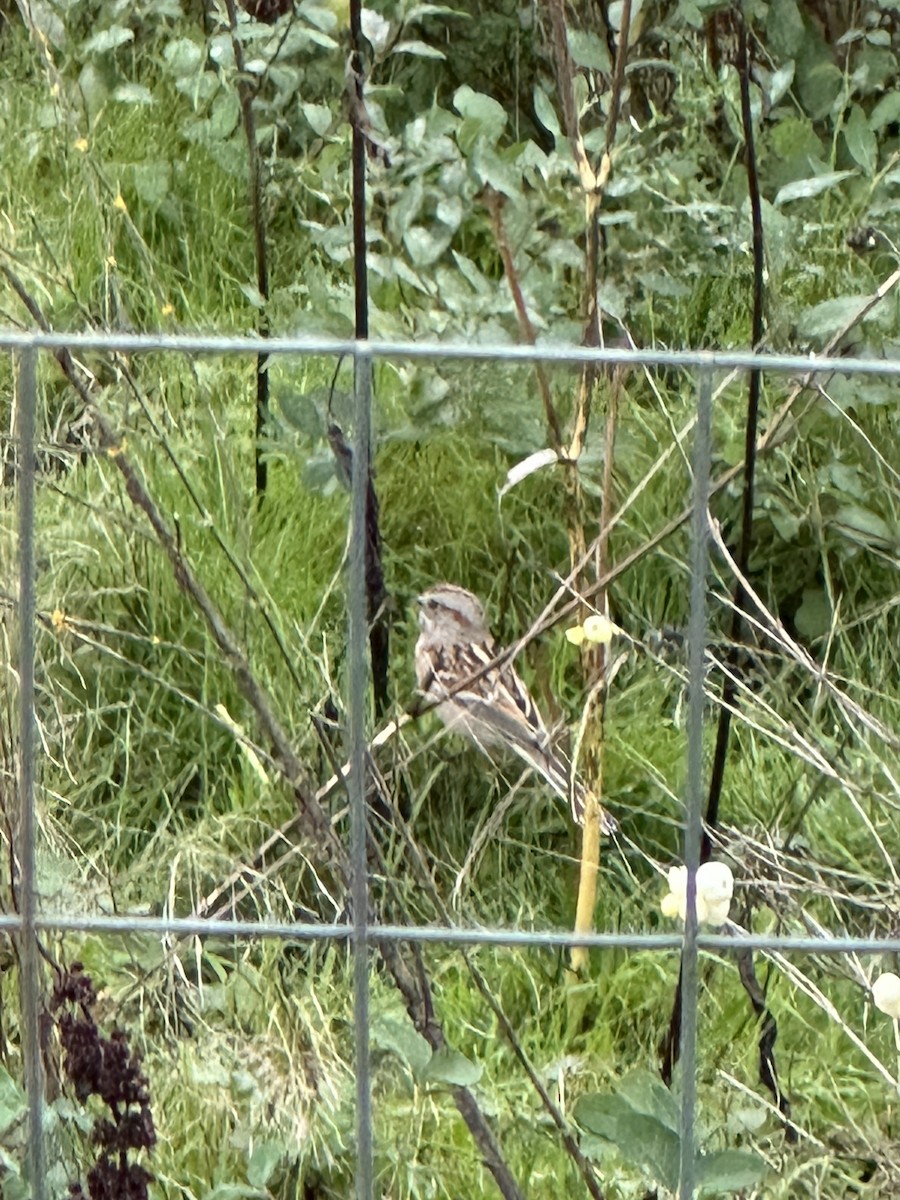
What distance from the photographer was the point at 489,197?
2434 mm

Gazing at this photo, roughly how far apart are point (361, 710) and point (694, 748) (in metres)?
0.28

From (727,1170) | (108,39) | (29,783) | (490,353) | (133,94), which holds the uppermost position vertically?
(108,39)

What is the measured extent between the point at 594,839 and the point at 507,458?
1.05m

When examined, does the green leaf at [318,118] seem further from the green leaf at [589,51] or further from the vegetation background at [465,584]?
the green leaf at [589,51]

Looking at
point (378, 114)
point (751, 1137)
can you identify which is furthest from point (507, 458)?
point (751, 1137)

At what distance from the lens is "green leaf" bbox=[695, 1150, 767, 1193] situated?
164 centimetres

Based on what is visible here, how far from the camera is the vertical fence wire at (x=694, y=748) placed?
1.46 metres

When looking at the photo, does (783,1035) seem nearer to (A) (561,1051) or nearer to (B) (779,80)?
(A) (561,1051)

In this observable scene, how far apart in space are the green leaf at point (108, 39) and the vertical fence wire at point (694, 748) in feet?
10.6

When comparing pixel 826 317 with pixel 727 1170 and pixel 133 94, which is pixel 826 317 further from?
pixel 133 94

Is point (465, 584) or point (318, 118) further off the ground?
point (318, 118)

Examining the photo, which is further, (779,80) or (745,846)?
(779,80)

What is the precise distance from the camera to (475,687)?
2.98m

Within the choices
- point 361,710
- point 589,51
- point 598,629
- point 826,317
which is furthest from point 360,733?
point 589,51
